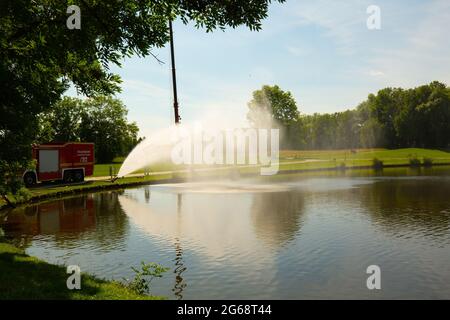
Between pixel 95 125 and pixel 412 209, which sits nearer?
pixel 412 209

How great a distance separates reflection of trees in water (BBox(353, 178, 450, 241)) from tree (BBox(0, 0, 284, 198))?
456 inches

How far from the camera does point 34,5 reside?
1259 cm

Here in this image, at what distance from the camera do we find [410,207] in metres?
24.5

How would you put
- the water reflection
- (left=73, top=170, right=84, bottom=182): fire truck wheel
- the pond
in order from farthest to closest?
(left=73, top=170, right=84, bottom=182): fire truck wheel → the water reflection → the pond

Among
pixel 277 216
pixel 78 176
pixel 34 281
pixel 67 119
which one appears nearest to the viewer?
pixel 34 281

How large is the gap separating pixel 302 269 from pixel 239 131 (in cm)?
8095

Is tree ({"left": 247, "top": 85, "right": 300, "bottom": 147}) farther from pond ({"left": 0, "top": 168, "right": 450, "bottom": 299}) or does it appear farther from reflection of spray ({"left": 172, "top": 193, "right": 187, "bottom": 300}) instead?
reflection of spray ({"left": 172, "top": 193, "right": 187, "bottom": 300})

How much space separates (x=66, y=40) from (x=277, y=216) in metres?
13.6

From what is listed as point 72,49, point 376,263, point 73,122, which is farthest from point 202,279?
point 73,122

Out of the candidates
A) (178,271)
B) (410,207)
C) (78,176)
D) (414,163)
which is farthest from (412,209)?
(414,163)

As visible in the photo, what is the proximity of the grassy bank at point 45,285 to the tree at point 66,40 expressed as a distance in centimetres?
452

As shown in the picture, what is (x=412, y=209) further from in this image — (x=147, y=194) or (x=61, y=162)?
(x=61, y=162)

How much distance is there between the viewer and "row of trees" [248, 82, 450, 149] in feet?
374

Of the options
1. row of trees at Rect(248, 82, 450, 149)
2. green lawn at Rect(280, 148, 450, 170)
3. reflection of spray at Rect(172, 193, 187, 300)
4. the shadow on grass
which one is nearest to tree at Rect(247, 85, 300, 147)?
row of trees at Rect(248, 82, 450, 149)
